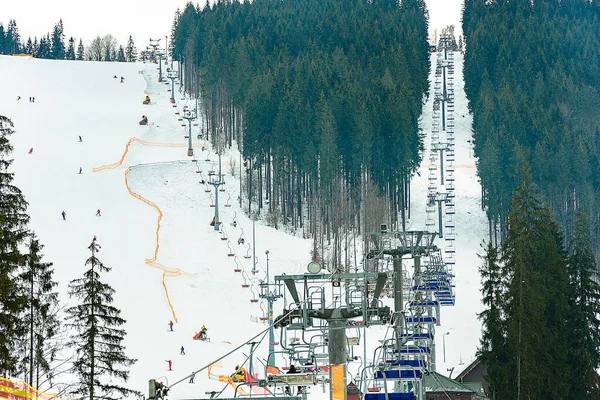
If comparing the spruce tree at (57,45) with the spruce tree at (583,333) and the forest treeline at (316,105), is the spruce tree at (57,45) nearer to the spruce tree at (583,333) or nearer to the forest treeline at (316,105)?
the forest treeline at (316,105)

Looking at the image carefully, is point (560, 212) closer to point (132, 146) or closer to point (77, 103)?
point (132, 146)

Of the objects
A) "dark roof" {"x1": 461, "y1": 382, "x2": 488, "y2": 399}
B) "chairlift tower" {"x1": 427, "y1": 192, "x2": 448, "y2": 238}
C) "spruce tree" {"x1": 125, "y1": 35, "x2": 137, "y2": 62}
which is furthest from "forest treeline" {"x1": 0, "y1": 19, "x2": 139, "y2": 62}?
"dark roof" {"x1": 461, "y1": 382, "x2": 488, "y2": 399}

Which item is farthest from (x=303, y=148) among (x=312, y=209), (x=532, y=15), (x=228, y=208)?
(x=532, y=15)

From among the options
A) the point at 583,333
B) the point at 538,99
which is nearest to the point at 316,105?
the point at 538,99

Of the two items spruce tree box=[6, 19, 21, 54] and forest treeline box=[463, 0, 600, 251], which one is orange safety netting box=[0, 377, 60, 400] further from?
spruce tree box=[6, 19, 21, 54]

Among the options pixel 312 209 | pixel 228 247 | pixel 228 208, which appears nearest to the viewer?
pixel 228 247
